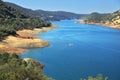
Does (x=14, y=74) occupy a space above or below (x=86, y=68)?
above

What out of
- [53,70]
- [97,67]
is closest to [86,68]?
[97,67]

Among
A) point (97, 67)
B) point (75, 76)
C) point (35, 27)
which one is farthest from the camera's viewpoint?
point (35, 27)

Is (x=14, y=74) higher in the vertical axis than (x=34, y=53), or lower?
higher

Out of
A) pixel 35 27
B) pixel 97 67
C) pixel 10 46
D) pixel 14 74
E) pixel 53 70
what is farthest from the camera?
pixel 35 27

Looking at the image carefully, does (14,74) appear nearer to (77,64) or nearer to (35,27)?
(77,64)

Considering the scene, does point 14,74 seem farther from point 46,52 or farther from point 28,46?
point 28,46

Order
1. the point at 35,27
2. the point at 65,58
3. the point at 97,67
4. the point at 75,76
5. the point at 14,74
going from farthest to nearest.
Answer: the point at 35,27 < the point at 65,58 < the point at 97,67 < the point at 75,76 < the point at 14,74

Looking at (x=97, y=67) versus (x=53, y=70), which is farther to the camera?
(x=97, y=67)

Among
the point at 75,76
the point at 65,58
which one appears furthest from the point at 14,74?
the point at 65,58

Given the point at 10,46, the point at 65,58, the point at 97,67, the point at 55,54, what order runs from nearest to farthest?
1. the point at 97,67
2. the point at 65,58
3. the point at 55,54
4. the point at 10,46
